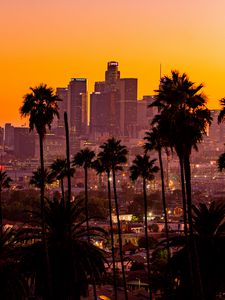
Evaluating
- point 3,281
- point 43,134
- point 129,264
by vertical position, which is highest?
point 43,134

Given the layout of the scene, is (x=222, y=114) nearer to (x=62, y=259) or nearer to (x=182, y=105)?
(x=182, y=105)

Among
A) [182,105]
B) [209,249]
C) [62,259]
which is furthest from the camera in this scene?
[62,259]

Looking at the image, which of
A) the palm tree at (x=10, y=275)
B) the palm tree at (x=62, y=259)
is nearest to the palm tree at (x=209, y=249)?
the palm tree at (x=62, y=259)

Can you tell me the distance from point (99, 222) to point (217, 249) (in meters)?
111

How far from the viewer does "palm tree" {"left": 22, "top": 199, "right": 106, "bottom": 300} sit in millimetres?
26688

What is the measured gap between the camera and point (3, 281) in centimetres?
2545

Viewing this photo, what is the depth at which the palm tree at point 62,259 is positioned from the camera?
1051 inches

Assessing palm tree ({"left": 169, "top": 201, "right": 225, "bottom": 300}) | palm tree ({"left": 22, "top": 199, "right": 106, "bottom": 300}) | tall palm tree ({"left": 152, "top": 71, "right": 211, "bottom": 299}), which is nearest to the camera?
tall palm tree ({"left": 152, "top": 71, "right": 211, "bottom": 299})

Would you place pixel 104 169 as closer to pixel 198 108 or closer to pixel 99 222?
pixel 198 108

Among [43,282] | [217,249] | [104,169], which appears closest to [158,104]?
[217,249]

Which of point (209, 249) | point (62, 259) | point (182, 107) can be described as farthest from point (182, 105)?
point (62, 259)

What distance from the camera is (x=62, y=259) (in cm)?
2712

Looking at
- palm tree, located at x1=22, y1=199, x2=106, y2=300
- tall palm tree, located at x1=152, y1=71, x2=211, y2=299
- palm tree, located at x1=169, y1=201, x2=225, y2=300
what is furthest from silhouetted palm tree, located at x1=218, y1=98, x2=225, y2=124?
palm tree, located at x1=22, y1=199, x2=106, y2=300

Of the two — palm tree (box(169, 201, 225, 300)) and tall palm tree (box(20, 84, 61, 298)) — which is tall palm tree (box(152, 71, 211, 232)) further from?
tall palm tree (box(20, 84, 61, 298))
